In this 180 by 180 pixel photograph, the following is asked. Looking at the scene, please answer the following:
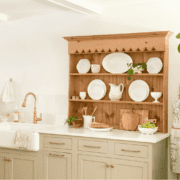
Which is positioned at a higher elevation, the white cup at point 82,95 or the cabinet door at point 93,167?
the white cup at point 82,95

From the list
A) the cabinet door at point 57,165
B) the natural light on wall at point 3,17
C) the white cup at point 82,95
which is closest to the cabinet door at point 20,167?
the cabinet door at point 57,165

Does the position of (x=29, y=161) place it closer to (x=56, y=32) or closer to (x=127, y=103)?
(x=127, y=103)

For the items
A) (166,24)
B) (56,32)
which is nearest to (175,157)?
(166,24)

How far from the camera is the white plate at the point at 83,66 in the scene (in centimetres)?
409

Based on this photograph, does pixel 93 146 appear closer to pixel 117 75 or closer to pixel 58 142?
pixel 58 142

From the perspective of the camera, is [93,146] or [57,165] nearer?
[93,146]

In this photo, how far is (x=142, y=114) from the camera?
3.82 meters

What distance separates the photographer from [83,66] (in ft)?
13.5

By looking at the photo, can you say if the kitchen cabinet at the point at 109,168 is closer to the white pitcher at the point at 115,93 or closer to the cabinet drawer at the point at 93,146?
the cabinet drawer at the point at 93,146

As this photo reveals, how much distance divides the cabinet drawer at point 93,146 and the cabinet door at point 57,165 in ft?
0.67

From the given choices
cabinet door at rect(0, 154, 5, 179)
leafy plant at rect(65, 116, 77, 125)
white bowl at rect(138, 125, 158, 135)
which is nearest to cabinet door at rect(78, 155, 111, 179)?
white bowl at rect(138, 125, 158, 135)

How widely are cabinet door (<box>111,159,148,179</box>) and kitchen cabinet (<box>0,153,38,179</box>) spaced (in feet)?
3.23

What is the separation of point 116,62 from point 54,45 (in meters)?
0.99

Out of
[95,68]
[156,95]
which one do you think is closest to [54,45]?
[95,68]
